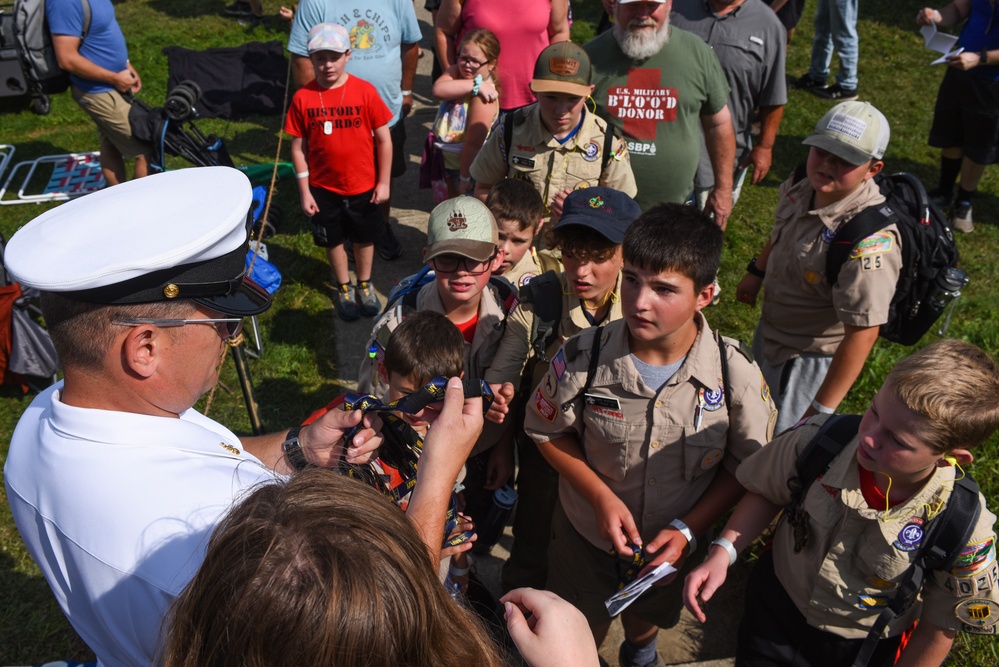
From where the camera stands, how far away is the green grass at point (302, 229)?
3820 millimetres

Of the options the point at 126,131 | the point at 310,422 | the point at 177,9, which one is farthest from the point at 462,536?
the point at 177,9

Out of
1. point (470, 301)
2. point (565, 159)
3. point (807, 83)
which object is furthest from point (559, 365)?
point (807, 83)

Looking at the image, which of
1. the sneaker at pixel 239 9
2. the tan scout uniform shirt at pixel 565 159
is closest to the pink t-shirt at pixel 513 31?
the tan scout uniform shirt at pixel 565 159

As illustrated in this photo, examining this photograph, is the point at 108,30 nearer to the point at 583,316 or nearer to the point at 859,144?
the point at 583,316

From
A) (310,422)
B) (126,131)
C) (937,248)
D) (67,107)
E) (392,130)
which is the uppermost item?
(937,248)

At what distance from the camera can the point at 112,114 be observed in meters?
6.45

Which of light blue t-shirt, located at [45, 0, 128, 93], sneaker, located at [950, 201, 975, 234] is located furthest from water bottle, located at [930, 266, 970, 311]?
light blue t-shirt, located at [45, 0, 128, 93]

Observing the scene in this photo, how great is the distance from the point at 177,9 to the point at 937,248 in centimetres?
1166

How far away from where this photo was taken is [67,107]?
9234mm

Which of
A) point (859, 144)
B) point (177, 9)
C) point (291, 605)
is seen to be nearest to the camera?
point (291, 605)

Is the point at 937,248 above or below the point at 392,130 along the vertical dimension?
above

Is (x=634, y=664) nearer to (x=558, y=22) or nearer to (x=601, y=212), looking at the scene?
(x=601, y=212)

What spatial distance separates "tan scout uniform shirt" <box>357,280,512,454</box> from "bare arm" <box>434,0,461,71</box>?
3190 mm

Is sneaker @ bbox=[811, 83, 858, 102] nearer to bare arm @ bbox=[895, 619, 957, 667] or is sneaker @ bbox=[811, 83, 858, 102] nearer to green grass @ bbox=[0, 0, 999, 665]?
green grass @ bbox=[0, 0, 999, 665]
